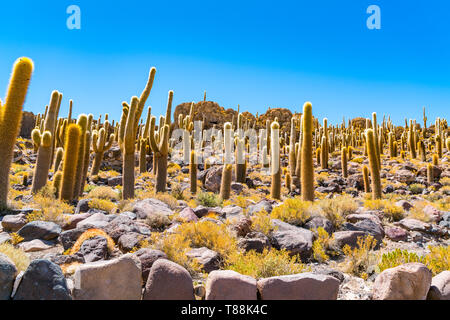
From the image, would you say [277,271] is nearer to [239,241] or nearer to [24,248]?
[239,241]

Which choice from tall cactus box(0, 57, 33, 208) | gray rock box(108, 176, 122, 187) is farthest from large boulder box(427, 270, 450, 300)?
gray rock box(108, 176, 122, 187)

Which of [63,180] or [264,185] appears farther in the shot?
[264,185]

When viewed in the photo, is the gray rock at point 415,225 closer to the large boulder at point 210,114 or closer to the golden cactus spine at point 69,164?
the golden cactus spine at point 69,164

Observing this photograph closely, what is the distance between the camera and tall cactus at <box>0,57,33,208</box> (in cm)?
904

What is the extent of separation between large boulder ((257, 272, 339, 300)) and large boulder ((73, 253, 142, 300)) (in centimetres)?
161

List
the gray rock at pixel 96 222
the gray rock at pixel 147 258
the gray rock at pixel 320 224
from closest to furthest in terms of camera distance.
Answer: the gray rock at pixel 147 258, the gray rock at pixel 96 222, the gray rock at pixel 320 224

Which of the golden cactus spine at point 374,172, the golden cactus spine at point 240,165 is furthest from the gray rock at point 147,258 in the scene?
the golden cactus spine at point 240,165

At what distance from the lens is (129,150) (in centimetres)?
1295

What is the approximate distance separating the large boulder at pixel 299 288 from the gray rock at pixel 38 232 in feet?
16.2

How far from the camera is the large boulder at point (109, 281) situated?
343cm

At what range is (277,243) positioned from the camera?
6.43m

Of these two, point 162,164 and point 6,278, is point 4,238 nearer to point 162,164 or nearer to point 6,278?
point 6,278

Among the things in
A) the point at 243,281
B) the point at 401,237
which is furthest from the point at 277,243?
the point at 401,237

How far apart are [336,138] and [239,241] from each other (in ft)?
131
